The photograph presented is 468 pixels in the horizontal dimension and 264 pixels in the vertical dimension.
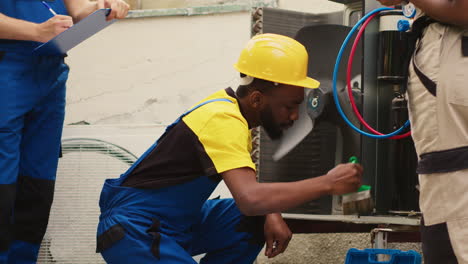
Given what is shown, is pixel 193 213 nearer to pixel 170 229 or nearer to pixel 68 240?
pixel 170 229

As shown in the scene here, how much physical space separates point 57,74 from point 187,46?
3.51 ft

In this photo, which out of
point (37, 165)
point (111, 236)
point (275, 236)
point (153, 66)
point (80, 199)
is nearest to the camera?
point (111, 236)

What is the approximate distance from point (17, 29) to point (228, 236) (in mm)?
1125

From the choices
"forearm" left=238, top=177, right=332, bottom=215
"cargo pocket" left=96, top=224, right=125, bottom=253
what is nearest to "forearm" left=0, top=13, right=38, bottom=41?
"cargo pocket" left=96, top=224, right=125, bottom=253

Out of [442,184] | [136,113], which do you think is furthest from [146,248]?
[136,113]

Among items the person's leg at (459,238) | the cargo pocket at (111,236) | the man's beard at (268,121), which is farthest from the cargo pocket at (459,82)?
the cargo pocket at (111,236)

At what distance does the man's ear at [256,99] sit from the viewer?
233 centimetres

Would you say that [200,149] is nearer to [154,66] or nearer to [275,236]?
[275,236]

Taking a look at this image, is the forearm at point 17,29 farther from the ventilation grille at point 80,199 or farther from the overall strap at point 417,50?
the overall strap at point 417,50

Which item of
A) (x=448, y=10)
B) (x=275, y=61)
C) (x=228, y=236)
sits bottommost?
(x=228, y=236)

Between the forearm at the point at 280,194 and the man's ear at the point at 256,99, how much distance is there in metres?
0.34

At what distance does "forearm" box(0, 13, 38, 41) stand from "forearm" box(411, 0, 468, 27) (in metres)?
1.40

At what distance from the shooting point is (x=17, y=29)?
2432mm

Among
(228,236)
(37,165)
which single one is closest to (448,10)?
(228,236)
